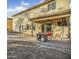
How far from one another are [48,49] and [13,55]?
41 cm

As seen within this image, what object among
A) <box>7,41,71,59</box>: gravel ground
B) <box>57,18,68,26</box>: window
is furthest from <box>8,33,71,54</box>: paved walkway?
<box>57,18,68,26</box>: window

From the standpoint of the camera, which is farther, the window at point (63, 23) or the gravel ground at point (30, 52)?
the window at point (63, 23)

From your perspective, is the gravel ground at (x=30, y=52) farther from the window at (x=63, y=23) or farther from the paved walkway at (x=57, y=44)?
the window at (x=63, y=23)

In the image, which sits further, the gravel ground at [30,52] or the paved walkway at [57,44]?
the paved walkway at [57,44]

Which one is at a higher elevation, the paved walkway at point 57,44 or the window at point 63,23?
the window at point 63,23

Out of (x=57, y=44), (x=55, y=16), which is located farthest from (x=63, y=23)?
(x=57, y=44)

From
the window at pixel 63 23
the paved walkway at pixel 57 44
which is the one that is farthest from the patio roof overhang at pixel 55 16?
the paved walkway at pixel 57 44

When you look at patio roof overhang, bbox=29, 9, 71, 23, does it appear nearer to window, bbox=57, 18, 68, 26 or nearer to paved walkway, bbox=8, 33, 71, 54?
window, bbox=57, 18, 68, 26

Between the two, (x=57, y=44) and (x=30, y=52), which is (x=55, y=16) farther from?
(x=30, y=52)

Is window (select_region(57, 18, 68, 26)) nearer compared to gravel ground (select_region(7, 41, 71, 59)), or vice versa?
gravel ground (select_region(7, 41, 71, 59))

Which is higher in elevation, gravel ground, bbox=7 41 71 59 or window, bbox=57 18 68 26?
window, bbox=57 18 68 26

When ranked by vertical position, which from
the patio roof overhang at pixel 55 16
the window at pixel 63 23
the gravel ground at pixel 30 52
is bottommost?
the gravel ground at pixel 30 52

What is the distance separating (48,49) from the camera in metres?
2.30
